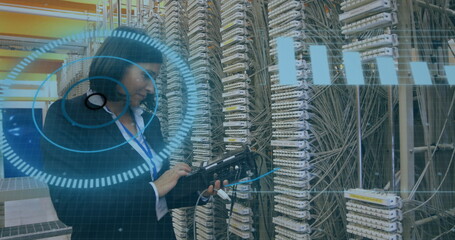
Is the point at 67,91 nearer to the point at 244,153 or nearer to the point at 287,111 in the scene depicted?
the point at 244,153

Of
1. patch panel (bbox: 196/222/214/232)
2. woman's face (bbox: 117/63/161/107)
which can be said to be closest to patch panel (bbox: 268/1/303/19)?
woman's face (bbox: 117/63/161/107)

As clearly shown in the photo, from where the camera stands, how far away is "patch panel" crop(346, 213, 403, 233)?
1.17 m

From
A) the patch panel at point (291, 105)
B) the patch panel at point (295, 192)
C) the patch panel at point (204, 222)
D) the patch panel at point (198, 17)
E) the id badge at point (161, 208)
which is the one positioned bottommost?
the patch panel at point (204, 222)

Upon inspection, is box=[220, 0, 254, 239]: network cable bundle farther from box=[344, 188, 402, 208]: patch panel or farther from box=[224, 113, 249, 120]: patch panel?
box=[344, 188, 402, 208]: patch panel

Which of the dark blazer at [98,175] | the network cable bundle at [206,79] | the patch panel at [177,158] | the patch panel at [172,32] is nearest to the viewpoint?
the dark blazer at [98,175]

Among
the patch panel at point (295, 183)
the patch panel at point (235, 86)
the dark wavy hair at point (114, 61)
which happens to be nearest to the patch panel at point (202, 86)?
the patch panel at point (235, 86)

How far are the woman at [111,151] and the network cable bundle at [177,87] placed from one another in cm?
13

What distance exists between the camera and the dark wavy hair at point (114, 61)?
1.04 m

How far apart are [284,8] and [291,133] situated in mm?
542

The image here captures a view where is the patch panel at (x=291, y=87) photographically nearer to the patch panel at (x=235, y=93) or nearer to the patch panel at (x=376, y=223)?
the patch panel at (x=235, y=93)

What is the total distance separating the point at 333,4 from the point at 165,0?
2.88ft

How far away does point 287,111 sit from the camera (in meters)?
1.51

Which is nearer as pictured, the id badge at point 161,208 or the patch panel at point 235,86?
the id badge at point 161,208

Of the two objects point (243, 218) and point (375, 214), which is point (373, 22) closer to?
point (375, 214)
